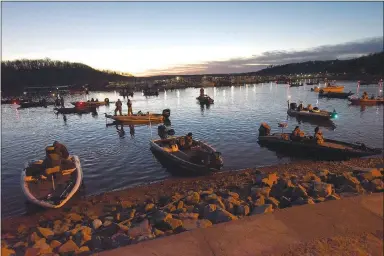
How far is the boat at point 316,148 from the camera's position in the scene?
1798 cm

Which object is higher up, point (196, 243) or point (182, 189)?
point (196, 243)

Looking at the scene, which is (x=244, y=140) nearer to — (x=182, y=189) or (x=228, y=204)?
(x=182, y=189)

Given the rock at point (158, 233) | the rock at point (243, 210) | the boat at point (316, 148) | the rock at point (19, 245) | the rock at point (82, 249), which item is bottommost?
the rock at point (19, 245)

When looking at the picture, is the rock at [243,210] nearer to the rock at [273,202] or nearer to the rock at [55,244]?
the rock at [273,202]

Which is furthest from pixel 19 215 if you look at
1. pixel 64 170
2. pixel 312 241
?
pixel 312 241

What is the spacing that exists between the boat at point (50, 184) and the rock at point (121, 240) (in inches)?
202

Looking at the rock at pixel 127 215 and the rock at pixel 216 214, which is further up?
the rock at pixel 216 214

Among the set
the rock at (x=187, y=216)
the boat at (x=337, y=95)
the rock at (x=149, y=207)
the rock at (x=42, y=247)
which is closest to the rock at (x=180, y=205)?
the rock at (x=187, y=216)

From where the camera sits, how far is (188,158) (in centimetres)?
1628

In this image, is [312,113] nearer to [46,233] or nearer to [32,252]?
[46,233]

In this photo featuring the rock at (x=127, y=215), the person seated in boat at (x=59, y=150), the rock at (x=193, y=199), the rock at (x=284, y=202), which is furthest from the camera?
the person seated in boat at (x=59, y=150)

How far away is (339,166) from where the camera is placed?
15.8 m

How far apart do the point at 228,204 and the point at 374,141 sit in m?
20.7

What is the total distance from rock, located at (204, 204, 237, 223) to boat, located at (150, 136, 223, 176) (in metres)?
6.33
